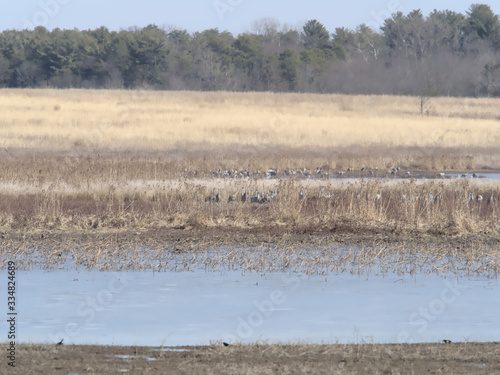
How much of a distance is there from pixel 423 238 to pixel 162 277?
5096 millimetres

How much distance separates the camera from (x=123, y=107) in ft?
151

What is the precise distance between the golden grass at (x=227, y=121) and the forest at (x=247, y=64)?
13.0 meters

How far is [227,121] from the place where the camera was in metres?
40.3

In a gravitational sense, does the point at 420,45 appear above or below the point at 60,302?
above

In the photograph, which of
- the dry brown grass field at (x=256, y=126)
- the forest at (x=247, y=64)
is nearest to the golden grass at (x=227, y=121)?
the dry brown grass field at (x=256, y=126)

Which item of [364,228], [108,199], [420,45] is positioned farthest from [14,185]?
[420,45]

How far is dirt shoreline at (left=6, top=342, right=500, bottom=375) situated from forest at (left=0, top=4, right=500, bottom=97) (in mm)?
61946

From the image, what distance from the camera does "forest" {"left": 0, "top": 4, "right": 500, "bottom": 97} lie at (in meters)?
69.3

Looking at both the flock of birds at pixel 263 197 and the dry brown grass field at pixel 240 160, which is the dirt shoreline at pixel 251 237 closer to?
the dry brown grass field at pixel 240 160

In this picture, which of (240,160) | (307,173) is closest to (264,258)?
(307,173)

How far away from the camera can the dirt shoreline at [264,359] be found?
6.21 metres

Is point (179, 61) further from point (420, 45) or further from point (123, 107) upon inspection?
point (123, 107)

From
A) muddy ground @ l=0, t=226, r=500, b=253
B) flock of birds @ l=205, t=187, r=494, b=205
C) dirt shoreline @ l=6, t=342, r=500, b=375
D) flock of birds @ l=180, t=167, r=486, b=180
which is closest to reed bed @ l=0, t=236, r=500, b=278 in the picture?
muddy ground @ l=0, t=226, r=500, b=253

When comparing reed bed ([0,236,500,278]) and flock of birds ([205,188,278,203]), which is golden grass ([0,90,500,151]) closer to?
flock of birds ([205,188,278,203])
